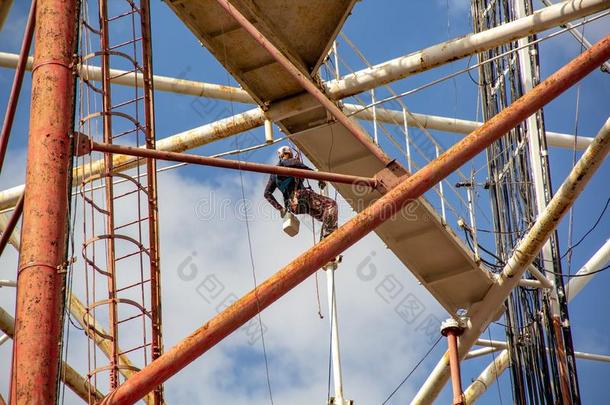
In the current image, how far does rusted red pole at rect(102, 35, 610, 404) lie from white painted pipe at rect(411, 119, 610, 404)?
317 cm

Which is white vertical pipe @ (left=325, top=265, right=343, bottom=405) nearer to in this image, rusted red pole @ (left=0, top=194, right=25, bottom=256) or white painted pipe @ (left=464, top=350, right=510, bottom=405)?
white painted pipe @ (left=464, top=350, right=510, bottom=405)

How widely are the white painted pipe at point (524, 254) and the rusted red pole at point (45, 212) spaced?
257 inches

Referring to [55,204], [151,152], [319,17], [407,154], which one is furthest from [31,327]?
[407,154]

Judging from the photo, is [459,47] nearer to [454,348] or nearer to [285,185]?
[285,185]

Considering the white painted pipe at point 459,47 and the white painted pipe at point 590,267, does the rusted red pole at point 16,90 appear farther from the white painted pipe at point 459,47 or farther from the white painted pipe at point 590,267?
the white painted pipe at point 590,267

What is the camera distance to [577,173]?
15023 mm

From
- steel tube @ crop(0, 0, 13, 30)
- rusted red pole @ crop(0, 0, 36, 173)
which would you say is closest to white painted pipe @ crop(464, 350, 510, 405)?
steel tube @ crop(0, 0, 13, 30)

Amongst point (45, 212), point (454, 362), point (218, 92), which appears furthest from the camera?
point (218, 92)

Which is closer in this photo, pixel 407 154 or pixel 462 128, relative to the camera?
pixel 407 154

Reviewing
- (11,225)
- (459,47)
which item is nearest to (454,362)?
(459,47)

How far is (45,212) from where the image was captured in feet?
33.1

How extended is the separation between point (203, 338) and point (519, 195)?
34.5 feet

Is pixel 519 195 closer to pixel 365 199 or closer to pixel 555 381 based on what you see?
pixel 555 381

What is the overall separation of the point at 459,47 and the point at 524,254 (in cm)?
266
